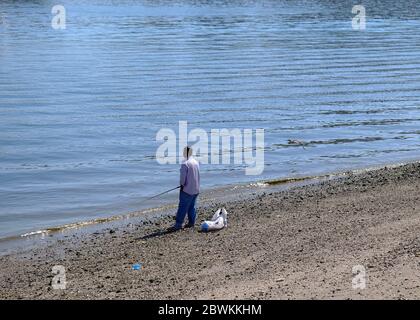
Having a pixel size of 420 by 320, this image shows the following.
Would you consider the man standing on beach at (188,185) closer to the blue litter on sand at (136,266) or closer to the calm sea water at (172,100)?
the blue litter on sand at (136,266)

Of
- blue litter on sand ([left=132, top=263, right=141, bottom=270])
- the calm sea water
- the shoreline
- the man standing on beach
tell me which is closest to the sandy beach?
blue litter on sand ([left=132, top=263, right=141, bottom=270])

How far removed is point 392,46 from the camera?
173ft

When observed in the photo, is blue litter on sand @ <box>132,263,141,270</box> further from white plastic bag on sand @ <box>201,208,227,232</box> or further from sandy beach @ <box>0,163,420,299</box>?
white plastic bag on sand @ <box>201,208,227,232</box>

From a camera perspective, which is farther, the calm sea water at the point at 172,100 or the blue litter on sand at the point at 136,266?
the calm sea water at the point at 172,100

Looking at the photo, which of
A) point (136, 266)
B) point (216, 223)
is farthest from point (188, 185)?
point (136, 266)

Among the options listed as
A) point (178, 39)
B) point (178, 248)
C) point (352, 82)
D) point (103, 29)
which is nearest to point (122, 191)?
point (178, 248)

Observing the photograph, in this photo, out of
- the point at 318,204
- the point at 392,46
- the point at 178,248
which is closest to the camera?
the point at 178,248

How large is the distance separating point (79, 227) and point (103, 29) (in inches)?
1775

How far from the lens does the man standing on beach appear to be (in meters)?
16.2

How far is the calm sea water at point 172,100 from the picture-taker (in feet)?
72.2

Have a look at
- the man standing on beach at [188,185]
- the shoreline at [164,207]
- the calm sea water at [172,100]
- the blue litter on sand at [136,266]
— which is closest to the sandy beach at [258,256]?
the blue litter on sand at [136,266]

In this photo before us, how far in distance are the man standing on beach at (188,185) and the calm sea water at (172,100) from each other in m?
3.00

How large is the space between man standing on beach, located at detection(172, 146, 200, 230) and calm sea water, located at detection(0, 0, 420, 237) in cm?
300
